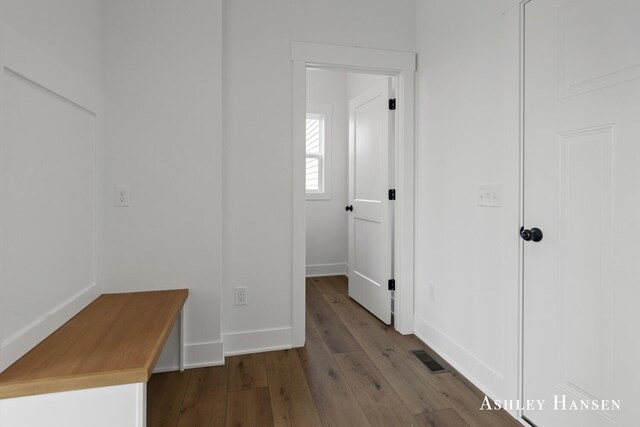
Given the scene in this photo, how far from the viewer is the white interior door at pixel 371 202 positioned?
2770 millimetres

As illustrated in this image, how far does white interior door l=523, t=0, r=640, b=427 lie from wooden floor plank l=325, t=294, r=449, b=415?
0.47 meters

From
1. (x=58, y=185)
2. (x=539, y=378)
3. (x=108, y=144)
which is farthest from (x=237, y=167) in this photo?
(x=539, y=378)

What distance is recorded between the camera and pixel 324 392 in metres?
1.86

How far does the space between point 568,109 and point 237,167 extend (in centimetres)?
180

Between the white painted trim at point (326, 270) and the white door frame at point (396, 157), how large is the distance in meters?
1.86

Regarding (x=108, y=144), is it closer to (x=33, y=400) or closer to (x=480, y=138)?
(x=33, y=400)

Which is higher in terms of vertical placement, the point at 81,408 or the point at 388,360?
the point at 81,408

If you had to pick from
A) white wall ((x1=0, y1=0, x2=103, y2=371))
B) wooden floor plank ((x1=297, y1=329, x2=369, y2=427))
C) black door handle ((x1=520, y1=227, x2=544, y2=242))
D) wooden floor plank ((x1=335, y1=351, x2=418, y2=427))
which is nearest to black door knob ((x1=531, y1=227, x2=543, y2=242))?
black door handle ((x1=520, y1=227, x2=544, y2=242))

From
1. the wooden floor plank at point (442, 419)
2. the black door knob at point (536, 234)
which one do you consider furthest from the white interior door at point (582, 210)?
the wooden floor plank at point (442, 419)

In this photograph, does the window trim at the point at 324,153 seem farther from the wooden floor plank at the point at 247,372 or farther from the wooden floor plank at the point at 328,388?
the wooden floor plank at the point at 247,372

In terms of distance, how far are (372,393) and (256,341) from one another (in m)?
0.88

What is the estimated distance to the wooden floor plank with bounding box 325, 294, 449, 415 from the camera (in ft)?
5.82

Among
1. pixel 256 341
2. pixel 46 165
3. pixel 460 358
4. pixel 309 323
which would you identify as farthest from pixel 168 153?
pixel 460 358

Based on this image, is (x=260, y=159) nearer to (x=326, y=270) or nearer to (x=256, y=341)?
(x=256, y=341)
